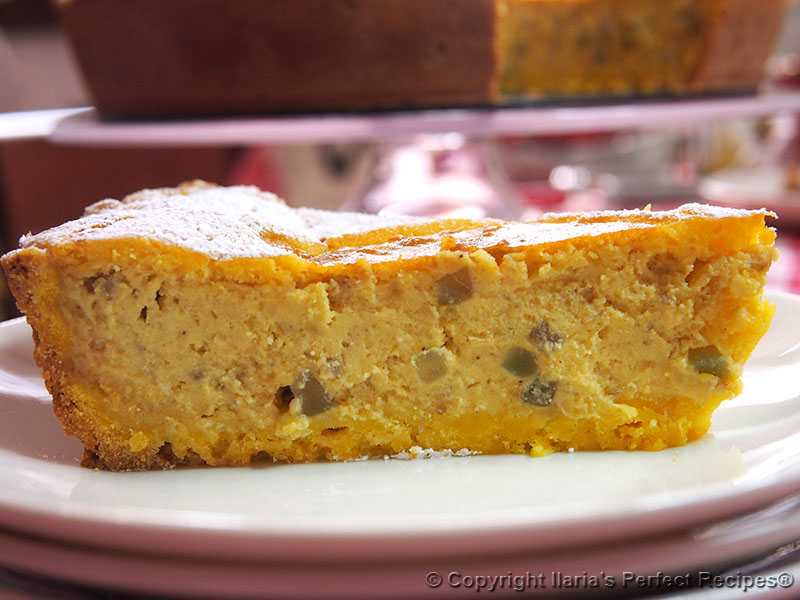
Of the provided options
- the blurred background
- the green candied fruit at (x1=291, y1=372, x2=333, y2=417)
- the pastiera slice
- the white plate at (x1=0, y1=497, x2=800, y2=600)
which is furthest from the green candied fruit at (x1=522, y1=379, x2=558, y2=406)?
the blurred background

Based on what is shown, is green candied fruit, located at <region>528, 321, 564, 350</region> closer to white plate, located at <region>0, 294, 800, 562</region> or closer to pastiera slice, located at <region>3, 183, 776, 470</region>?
pastiera slice, located at <region>3, 183, 776, 470</region>

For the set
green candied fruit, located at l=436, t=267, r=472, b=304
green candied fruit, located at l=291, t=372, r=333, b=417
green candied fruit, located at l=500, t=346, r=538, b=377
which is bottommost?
green candied fruit, located at l=500, t=346, r=538, b=377

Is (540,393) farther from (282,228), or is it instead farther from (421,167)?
(421,167)

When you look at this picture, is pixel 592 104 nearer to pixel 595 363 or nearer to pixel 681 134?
pixel 595 363

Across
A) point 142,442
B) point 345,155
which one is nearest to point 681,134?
point 345,155

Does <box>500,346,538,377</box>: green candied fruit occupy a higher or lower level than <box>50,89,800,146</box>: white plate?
lower

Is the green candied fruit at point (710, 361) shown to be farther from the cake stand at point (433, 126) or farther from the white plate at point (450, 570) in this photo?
the cake stand at point (433, 126)
